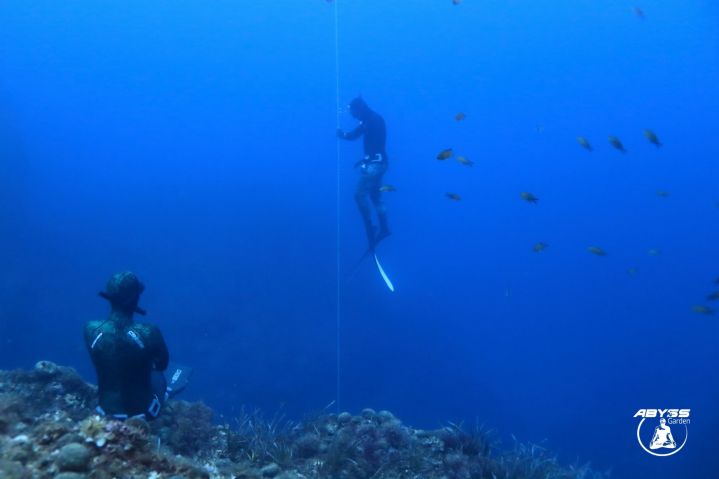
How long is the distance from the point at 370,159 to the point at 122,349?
25.2ft

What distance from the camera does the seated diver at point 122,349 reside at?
4.70 metres

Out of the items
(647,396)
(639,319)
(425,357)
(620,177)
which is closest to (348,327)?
(425,357)

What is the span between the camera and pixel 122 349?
4688 millimetres

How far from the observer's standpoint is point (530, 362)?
75.6 feet

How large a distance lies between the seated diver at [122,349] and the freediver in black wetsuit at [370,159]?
6870 millimetres

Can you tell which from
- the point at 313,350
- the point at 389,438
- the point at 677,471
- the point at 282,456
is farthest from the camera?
the point at 313,350

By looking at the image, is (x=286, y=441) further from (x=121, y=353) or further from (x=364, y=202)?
(x=364, y=202)

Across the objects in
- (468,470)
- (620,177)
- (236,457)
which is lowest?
(236,457)

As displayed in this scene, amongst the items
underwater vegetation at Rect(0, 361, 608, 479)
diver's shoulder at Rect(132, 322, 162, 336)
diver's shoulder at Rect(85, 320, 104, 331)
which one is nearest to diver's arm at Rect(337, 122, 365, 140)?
underwater vegetation at Rect(0, 361, 608, 479)

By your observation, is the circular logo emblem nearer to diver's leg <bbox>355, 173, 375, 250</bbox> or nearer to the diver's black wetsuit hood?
diver's leg <bbox>355, 173, 375, 250</bbox>

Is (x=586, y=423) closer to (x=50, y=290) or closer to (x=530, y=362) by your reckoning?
(x=530, y=362)

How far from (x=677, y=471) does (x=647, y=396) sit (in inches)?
278

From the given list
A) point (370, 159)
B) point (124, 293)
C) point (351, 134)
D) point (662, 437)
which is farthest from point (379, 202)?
point (124, 293)

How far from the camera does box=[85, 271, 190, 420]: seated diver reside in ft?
15.4
